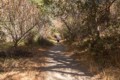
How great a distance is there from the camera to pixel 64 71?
10641 millimetres

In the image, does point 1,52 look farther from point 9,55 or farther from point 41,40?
point 41,40

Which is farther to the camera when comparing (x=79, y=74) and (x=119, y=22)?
(x=119, y=22)

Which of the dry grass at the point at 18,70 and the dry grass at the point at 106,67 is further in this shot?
the dry grass at the point at 18,70

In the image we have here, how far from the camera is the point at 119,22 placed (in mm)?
13836

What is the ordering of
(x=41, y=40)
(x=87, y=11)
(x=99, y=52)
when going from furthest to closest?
(x=41, y=40) → (x=87, y=11) → (x=99, y=52)

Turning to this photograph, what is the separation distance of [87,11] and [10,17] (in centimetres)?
472

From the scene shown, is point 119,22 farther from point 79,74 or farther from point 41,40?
point 41,40

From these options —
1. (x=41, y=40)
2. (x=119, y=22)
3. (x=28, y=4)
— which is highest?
(x=28, y=4)

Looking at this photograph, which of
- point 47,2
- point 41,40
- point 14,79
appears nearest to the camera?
point 14,79

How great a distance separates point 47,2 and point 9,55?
→ 11.1 metres

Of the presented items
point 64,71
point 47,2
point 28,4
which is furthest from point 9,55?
point 47,2

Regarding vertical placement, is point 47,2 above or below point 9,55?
above

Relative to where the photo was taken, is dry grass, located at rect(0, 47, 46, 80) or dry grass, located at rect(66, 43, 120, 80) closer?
dry grass, located at rect(66, 43, 120, 80)

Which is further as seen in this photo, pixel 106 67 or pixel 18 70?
pixel 18 70
